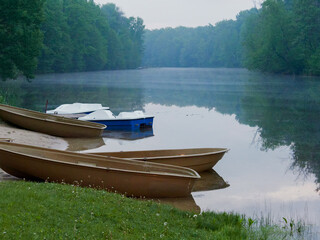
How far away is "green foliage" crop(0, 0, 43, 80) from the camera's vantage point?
1528 inches

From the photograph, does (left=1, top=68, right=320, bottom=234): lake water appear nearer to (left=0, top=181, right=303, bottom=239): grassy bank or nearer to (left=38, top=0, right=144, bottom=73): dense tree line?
(left=0, top=181, right=303, bottom=239): grassy bank

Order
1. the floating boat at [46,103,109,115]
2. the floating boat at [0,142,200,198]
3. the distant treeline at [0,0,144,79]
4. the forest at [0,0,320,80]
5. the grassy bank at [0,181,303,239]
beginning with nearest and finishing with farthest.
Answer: the grassy bank at [0,181,303,239], the floating boat at [0,142,200,198], the floating boat at [46,103,109,115], the distant treeline at [0,0,144,79], the forest at [0,0,320,80]

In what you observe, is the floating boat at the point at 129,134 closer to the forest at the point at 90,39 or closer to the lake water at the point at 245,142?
the lake water at the point at 245,142

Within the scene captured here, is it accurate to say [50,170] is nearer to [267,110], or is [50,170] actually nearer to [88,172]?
[88,172]

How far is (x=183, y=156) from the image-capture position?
1334 cm

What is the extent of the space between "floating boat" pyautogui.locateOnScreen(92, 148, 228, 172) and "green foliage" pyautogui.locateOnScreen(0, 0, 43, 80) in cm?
2795

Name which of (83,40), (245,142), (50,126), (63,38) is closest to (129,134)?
(50,126)

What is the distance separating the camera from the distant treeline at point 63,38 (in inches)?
1564

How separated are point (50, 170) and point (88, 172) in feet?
3.00

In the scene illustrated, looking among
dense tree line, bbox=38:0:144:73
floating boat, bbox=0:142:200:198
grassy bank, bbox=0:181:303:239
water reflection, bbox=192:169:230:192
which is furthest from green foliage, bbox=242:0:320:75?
grassy bank, bbox=0:181:303:239

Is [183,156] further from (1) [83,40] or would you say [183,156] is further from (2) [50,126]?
(1) [83,40]

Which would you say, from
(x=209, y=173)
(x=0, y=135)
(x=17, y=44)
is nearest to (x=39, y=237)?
(x=209, y=173)

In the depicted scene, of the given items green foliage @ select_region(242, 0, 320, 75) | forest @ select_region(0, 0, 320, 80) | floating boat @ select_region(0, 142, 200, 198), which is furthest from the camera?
green foliage @ select_region(242, 0, 320, 75)

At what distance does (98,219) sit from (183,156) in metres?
5.96
